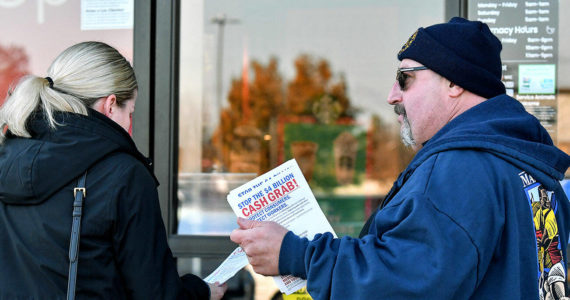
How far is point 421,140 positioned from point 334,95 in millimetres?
4055

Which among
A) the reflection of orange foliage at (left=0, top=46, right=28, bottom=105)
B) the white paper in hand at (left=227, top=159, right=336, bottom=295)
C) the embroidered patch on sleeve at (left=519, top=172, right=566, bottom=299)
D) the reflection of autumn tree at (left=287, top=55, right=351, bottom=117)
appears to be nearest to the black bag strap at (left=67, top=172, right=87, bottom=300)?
the white paper in hand at (left=227, top=159, right=336, bottom=295)

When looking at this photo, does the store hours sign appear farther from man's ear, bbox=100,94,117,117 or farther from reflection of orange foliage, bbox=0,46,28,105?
reflection of orange foliage, bbox=0,46,28,105

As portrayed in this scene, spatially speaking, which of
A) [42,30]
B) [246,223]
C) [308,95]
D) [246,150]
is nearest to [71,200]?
[246,223]

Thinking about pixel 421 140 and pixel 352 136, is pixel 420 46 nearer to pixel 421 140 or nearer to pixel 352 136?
pixel 421 140

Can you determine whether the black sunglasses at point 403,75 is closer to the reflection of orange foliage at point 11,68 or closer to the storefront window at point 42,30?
the storefront window at point 42,30

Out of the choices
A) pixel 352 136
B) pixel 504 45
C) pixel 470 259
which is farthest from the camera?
pixel 352 136

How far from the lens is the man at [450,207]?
4.66ft

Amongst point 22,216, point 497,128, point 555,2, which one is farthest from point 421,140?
point 555,2

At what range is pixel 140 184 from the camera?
1733 mm

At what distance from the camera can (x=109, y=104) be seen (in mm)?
1856

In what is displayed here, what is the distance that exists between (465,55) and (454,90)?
0.10 m

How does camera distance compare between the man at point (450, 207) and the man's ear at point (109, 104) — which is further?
the man's ear at point (109, 104)

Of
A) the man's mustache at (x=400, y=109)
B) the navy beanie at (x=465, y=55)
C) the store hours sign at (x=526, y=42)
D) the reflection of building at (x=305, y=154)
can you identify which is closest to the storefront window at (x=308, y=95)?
the reflection of building at (x=305, y=154)

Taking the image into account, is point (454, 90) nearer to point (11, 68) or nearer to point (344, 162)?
point (11, 68)
